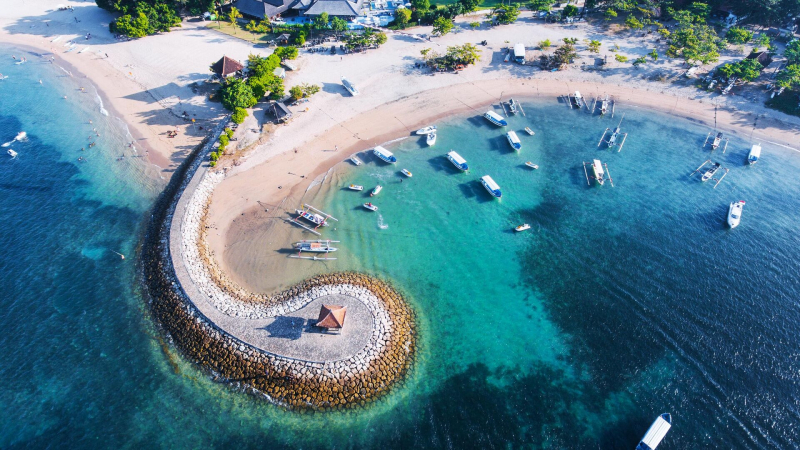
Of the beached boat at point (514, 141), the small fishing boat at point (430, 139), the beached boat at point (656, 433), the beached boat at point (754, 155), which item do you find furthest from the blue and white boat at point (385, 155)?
the beached boat at point (754, 155)

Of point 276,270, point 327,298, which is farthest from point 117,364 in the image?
point 327,298

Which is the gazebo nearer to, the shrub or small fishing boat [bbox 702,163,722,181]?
the shrub

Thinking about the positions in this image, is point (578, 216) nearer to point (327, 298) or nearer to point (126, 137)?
point (327, 298)

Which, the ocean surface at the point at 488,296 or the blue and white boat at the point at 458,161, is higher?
the blue and white boat at the point at 458,161

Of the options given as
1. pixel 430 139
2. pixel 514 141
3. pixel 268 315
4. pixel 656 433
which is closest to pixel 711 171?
pixel 514 141

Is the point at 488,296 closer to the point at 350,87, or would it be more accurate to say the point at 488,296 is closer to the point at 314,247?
the point at 314,247

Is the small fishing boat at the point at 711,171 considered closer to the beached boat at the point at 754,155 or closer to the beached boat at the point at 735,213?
the beached boat at the point at 754,155
